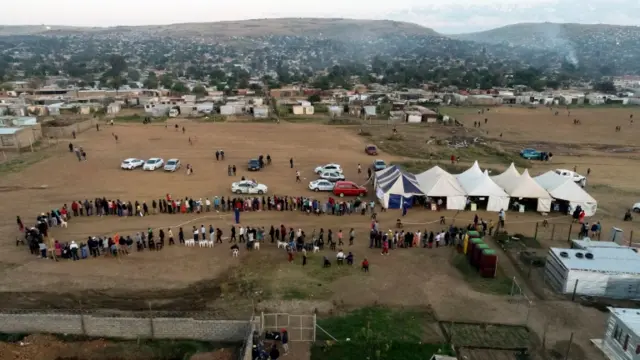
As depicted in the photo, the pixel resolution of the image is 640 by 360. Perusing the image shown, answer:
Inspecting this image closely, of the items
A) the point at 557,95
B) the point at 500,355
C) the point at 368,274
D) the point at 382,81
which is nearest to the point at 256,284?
the point at 368,274

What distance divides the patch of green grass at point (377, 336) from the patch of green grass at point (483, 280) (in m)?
2.97

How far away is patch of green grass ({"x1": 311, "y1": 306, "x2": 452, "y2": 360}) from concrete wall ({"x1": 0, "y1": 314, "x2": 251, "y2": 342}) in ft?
8.39

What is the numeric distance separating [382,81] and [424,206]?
8084 centimetres

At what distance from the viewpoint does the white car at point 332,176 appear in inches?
1111

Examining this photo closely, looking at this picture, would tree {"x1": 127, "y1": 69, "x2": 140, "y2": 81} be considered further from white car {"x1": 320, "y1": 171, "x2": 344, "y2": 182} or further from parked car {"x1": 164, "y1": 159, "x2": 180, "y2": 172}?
white car {"x1": 320, "y1": 171, "x2": 344, "y2": 182}

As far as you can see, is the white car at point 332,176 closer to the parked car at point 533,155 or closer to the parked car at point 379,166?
the parked car at point 379,166

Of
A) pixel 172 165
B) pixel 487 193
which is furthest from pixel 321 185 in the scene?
pixel 172 165

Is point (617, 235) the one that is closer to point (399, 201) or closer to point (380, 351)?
point (399, 201)

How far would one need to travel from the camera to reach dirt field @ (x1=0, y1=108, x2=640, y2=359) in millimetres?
14852

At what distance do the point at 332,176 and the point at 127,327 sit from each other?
1748 centimetres

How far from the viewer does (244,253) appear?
18.4 m

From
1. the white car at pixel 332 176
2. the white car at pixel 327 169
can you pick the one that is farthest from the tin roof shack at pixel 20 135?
the white car at pixel 332 176

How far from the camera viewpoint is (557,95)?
72.6 m

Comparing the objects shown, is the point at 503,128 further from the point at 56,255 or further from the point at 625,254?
the point at 56,255
